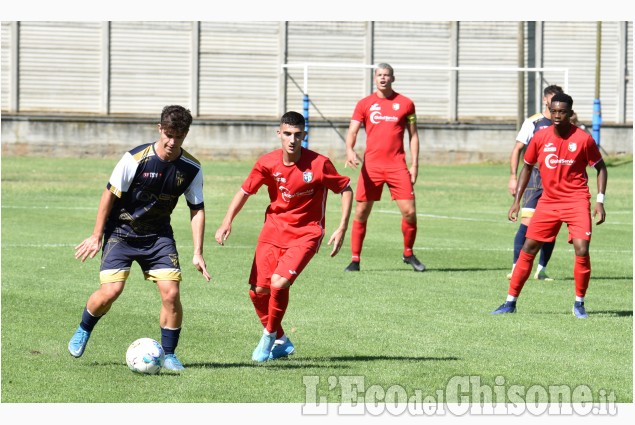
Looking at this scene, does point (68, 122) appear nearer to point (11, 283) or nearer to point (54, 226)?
point (54, 226)

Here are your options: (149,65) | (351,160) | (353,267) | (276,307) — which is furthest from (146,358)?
(149,65)

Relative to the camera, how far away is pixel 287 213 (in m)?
9.45

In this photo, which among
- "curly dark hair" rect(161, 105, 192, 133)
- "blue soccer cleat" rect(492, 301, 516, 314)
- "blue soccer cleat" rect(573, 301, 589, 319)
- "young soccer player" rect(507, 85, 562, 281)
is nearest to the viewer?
"curly dark hair" rect(161, 105, 192, 133)

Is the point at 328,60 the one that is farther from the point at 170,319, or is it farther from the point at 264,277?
the point at 170,319

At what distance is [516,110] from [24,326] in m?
37.2

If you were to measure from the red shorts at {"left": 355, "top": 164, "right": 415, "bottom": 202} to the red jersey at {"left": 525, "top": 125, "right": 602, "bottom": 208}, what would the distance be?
3379mm

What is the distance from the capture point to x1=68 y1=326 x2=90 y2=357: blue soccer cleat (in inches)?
345

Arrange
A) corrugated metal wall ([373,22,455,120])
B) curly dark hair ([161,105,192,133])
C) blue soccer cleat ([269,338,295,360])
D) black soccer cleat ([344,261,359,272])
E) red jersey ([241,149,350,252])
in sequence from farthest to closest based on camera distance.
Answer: corrugated metal wall ([373,22,455,120]), black soccer cleat ([344,261,359,272]), red jersey ([241,149,350,252]), blue soccer cleat ([269,338,295,360]), curly dark hair ([161,105,192,133])

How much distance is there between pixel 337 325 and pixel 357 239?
4.27 m

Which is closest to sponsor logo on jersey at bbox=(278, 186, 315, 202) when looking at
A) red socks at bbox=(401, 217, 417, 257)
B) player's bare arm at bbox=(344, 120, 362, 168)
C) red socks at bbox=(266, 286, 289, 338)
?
red socks at bbox=(266, 286, 289, 338)

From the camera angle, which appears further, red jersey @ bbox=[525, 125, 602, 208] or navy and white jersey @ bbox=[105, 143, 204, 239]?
red jersey @ bbox=[525, 125, 602, 208]

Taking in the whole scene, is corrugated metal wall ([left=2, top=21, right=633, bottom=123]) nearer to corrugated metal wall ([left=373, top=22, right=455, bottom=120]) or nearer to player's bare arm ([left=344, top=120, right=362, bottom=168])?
corrugated metal wall ([left=373, top=22, right=455, bottom=120])

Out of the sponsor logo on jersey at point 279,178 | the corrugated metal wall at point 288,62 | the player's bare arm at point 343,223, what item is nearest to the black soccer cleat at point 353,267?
the player's bare arm at point 343,223

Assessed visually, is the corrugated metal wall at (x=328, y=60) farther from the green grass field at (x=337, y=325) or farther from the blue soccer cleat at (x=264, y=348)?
the blue soccer cleat at (x=264, y=348)
